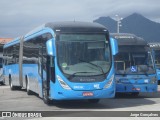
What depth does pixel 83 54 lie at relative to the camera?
1619 centimetres

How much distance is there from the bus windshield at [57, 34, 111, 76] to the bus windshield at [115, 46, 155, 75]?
3.65 metres

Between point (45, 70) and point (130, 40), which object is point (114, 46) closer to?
point (45, 70)

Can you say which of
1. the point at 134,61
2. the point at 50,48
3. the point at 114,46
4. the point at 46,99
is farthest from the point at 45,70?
the point at 134,61

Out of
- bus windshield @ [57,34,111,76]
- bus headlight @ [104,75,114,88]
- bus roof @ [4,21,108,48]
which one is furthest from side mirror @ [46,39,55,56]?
bus headlight @ [104,75,114,88]

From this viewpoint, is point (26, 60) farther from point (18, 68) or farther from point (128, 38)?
point (128, 38)

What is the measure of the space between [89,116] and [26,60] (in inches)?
360

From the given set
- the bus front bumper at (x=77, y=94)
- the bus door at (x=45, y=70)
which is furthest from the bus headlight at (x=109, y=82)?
the bus door at (x=45, y=70)

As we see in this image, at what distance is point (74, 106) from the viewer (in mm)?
17000

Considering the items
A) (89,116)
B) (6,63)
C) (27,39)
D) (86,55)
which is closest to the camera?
(89,116)

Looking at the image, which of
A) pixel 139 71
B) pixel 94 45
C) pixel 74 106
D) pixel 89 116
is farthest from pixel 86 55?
pixel 139 71

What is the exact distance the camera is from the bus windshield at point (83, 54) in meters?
15.9

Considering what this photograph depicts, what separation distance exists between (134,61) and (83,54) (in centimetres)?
476

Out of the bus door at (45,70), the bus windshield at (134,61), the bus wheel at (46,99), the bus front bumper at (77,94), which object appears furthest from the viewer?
the bus windshield at (134,61)

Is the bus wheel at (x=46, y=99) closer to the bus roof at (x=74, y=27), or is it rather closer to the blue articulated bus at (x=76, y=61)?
the blue articulated bus at (x=76, y=61)
